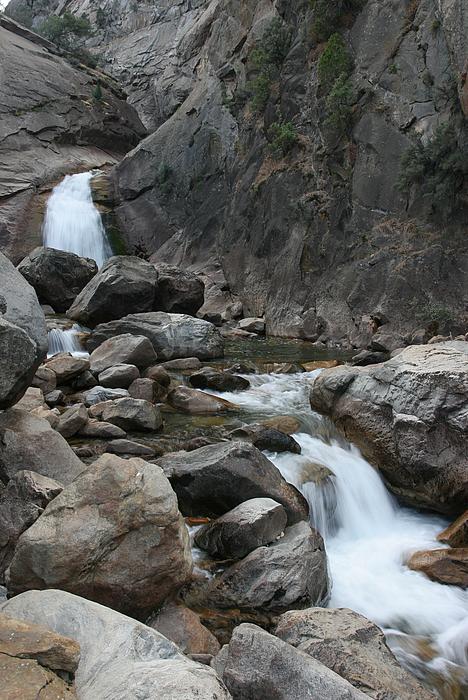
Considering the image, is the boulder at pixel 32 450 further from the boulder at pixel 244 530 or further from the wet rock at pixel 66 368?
the wet rock at pixel 66 368

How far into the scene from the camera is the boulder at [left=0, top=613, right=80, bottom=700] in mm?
2287

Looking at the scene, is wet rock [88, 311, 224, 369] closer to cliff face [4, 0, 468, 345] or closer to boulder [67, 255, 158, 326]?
boulder [67, 255, 158, 326]

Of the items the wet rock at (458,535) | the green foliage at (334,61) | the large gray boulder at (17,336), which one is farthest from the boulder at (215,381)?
the green foliage at (334,61)

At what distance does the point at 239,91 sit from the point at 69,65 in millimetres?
18903

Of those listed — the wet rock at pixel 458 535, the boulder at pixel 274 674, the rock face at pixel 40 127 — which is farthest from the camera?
the rock face at pixel 40 127

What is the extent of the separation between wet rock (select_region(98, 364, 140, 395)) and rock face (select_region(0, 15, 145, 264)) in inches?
824

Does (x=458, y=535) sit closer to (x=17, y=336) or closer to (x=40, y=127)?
(x=17, y=336)

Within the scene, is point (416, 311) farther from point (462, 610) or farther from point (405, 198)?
point (462, 610)

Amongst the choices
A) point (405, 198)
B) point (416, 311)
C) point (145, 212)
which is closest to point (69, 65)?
point (145, 212)

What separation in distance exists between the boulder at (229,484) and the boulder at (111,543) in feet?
4.78

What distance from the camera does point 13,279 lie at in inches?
235

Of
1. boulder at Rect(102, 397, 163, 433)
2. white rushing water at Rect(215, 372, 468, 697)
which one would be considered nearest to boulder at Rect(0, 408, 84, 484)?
boulder at Rect(102, 397, 163, 433)

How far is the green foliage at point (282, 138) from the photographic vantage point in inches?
925

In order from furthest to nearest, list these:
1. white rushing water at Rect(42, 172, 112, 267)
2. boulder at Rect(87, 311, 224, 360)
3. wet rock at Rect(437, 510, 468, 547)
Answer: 1. white rushing water at Rect(42, 172, 112, 267)
2. boulder at Rect(87, 311, 224, 360)
3. wet rock at Rect(437, 510, 468, 547)
